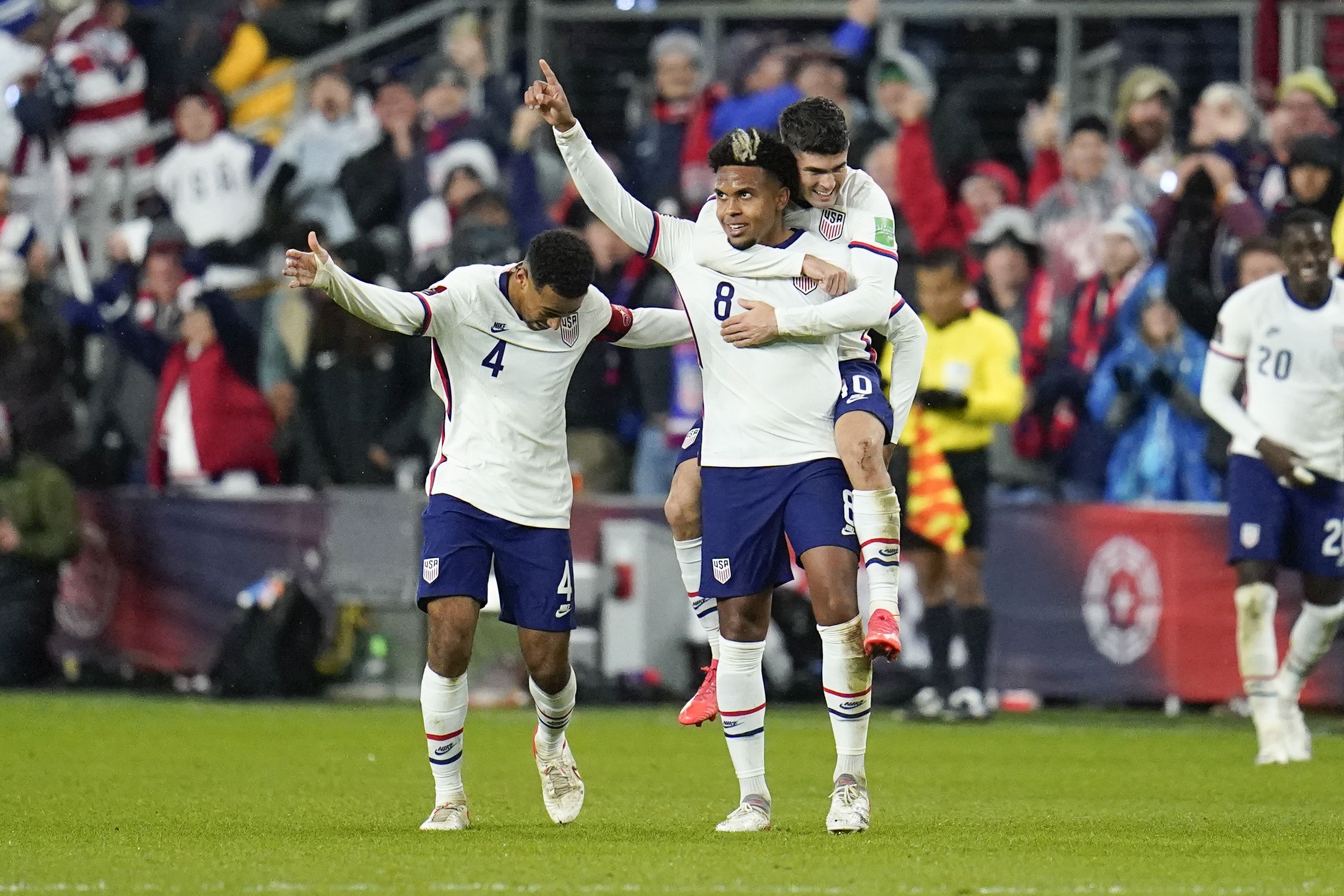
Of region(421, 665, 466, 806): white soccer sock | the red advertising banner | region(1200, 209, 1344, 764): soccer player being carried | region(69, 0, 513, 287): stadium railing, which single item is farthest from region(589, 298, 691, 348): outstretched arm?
region(69, 0, 513, 287): stadium railing

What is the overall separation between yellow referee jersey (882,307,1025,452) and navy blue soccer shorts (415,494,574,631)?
229 inches

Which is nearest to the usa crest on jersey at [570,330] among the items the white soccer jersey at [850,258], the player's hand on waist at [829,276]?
the white soccer jersey at [850,258]

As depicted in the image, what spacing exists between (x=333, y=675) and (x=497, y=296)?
7.63 meters

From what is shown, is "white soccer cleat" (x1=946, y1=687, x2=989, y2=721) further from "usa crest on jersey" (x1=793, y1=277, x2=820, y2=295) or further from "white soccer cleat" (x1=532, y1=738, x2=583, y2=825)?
"usa crest on jersey" (x1=793, y1=277, x2=820, y2=295)

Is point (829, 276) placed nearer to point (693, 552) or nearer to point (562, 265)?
point (562, 265)

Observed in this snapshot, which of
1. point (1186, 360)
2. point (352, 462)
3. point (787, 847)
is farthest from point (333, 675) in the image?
point (787, 847)

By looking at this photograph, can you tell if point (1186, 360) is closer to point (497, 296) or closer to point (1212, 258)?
point (1212, 258)

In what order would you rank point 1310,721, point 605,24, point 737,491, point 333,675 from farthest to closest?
point 605,24 < point 333,675 < point 1310,721 < point 737,491

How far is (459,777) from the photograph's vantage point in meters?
8.49

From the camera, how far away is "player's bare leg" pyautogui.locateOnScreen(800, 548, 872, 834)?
810cm

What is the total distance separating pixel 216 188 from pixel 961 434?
730 centimetres

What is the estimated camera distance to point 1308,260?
11742 millimetres

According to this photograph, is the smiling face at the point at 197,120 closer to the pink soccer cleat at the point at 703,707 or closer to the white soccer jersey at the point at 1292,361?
the white soccer jersey at the point at 1292,361

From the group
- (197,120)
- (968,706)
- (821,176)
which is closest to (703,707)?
(821,176)
